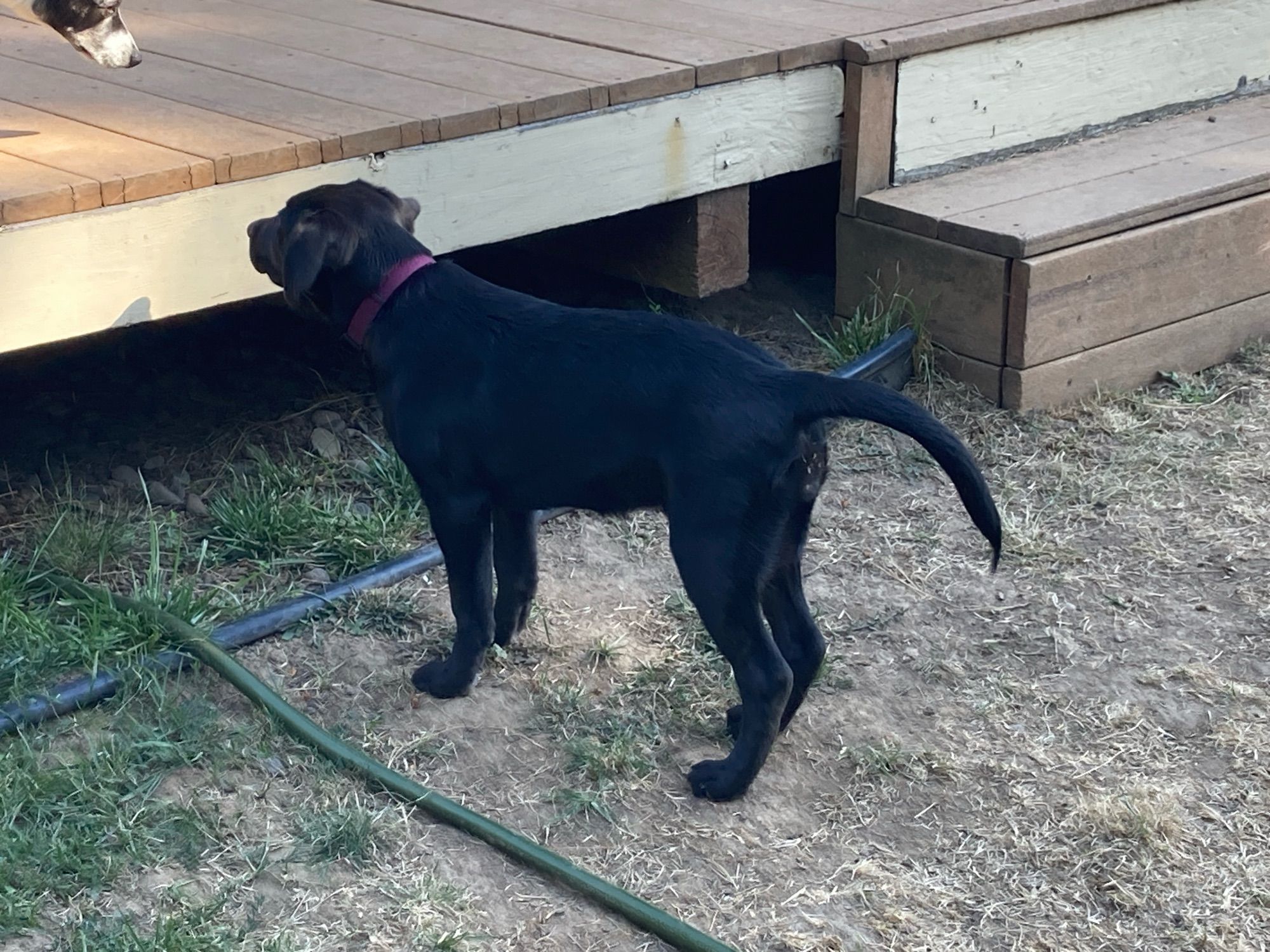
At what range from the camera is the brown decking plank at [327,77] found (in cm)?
373

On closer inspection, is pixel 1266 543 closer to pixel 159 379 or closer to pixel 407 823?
pixel 407 823

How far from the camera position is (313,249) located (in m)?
2.80

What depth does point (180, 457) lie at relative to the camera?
4.23 meters

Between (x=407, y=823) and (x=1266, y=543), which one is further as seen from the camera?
(x=1266, y=543)

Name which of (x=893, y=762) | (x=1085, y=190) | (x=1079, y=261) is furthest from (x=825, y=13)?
(x=893, y=762)

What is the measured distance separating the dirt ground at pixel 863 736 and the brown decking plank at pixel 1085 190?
55 centimetres

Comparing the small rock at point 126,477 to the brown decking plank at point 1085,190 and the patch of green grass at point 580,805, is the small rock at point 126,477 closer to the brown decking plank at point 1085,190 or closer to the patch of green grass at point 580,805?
the patch of green grass at point 580,805

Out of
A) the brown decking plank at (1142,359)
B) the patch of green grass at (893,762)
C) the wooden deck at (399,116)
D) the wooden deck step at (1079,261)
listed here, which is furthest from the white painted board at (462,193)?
the patch of green grass at (893,762)

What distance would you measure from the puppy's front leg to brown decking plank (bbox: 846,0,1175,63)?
219cm

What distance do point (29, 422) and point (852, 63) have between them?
2.66 meters

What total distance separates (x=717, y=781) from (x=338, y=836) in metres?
0.72

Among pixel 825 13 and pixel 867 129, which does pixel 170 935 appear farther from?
pixel 825 13

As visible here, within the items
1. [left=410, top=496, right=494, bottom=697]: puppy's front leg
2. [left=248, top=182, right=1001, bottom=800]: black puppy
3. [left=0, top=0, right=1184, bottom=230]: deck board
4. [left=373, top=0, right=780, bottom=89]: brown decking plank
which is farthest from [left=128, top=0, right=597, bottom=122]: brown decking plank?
[left=410, top=496, right=494, bottom=697]: puppy's front leg

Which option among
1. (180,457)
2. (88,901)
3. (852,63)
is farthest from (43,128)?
(852,63)
